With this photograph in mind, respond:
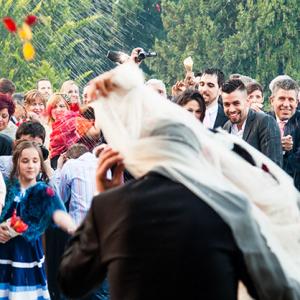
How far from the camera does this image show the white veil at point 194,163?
615 centimetres

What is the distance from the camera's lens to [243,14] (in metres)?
52.2

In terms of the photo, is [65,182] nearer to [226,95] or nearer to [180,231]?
[226,95]

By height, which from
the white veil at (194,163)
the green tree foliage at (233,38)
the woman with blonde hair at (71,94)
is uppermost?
the white veil at (194,163)

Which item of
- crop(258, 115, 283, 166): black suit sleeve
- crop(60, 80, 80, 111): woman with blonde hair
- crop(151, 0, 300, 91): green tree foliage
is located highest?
crop(258, 115, 283, 166): black suit sleeve

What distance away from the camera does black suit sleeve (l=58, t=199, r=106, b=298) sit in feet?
20.5

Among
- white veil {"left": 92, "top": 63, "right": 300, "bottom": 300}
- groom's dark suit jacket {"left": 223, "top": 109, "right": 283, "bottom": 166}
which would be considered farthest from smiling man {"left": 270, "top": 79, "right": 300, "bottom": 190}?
white veil {"left": 92, "top": 63, "right": 300, "bottom": 300}

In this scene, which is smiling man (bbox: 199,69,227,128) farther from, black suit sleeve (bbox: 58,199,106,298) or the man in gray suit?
black suit sleeve (bbox: 58,199,106,298)

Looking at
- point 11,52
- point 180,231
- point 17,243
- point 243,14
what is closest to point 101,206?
point 180,231

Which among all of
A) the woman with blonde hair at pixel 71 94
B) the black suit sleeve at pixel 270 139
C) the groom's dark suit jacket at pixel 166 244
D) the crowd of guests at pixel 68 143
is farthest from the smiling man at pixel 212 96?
the groom's dark suit jacket at pixel 166 244

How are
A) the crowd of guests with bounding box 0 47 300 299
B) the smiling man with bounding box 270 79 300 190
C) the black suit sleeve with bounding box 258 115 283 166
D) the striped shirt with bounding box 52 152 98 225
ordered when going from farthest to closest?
the smiling man with bounding box 270 79 300 190, the striped shirt with bounding box 52 152 98 225, the black suit sleeve with bounding box 258 115 283 166, the crowd of guests with bounding box 0 47 300 299

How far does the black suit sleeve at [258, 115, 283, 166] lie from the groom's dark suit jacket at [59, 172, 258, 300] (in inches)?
236

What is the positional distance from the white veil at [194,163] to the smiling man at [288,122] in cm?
699

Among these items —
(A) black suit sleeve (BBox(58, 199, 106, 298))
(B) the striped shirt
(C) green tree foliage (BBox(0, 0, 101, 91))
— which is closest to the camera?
(A) black suit sleeve (BBox(58, 199, 106, 298))

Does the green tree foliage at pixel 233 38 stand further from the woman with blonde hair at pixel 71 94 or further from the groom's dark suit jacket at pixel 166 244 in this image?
the groom's dark suit jacket at pixel 166 244
